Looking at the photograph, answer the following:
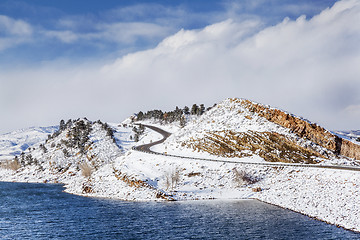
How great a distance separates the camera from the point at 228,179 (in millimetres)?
64812

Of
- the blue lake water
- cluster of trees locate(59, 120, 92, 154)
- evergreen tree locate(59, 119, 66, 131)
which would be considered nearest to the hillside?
the blue lake water

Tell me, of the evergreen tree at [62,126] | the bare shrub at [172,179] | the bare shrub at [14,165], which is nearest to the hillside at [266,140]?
the bare shrub at [172,179]

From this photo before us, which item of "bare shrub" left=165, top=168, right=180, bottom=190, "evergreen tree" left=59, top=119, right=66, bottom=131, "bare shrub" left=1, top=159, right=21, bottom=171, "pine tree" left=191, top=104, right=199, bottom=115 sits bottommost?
"bare shrub" left=1, top=159, right=21, bottom=171

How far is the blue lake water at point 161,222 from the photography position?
3353 cm

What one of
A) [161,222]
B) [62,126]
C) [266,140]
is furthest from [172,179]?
[62,126]

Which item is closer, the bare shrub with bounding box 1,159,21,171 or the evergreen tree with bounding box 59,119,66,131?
the bare shrub with bounding box 1,159,21,171

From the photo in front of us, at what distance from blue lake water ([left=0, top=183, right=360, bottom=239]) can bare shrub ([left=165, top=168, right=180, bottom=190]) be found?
921 cm

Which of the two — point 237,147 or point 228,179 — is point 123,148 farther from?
point 228,179

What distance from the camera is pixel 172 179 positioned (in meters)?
62.5

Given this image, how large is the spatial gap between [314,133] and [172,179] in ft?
163

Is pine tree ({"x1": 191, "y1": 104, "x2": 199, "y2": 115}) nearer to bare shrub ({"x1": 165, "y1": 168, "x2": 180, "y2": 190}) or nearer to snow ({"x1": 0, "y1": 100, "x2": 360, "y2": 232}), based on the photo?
Answer: snow ({"x1": 0, "y1": 100, "x2": 360, "y2": 232})

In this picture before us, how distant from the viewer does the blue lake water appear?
33.5 metres

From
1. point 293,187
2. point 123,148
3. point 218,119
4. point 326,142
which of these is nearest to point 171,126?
point 123,148

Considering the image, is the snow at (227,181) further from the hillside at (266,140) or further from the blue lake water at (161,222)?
the blue lake water at (161,222)
